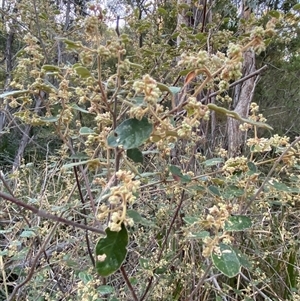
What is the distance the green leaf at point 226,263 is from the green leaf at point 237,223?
40 millimetres

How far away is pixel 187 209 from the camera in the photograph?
4.13ft

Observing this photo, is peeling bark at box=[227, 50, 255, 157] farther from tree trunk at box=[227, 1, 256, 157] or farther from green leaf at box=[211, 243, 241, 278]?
green leaf at box=[211, 243, 241, 278]

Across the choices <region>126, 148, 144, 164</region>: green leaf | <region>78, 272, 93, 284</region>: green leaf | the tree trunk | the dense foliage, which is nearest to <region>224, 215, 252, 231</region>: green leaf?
the dense foliage

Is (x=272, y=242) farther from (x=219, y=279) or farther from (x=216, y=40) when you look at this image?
(x=216, y=40)

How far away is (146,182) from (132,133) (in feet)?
0.95

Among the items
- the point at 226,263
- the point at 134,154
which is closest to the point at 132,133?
the point at 134,154

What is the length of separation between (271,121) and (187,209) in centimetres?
257

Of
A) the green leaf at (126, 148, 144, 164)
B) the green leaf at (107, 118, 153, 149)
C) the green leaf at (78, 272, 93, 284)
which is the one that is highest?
the green leaf at (107, 118, 153, 149)

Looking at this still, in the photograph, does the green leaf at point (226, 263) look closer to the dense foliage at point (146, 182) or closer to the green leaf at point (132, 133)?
the dense foliage at point (146, 182)

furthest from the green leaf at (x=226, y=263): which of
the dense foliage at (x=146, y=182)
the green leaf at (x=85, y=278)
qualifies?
the green leaf at (x=85, y=278)

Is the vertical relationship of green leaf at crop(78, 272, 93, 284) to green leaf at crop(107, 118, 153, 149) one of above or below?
below

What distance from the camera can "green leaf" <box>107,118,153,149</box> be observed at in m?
0.44

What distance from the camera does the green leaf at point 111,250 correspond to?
0.42 m

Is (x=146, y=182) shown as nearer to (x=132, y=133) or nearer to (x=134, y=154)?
(x=134, y=154)
